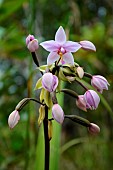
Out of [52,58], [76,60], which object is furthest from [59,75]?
[76,60]

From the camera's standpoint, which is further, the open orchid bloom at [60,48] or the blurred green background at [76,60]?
the blurred green background at [76,60]

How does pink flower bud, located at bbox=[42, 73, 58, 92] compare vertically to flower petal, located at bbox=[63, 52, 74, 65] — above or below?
below

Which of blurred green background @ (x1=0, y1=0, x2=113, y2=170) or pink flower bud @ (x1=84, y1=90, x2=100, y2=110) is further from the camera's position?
blurred green background @ (x1=0, y1=0, x2=113, y2=170)

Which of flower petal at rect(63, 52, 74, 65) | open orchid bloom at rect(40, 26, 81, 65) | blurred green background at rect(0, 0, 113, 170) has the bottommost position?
flower petal at rect(63, 52, 74, 65)

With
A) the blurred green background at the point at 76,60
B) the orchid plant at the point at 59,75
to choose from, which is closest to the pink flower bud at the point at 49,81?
the orchid plant at the point at 59,75

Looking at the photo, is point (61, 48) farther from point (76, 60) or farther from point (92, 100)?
point (76, 60)

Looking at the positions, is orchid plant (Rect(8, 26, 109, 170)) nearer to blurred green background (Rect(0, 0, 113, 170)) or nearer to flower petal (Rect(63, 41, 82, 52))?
flower petal (Rect(63, 41, 82, 52))

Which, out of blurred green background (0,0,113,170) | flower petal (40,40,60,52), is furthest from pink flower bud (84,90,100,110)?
blurred green background (0,0,113,170)

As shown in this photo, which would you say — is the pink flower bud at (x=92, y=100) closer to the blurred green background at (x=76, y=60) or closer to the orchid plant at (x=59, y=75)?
→ the orchid plant at (x=59, y=75)

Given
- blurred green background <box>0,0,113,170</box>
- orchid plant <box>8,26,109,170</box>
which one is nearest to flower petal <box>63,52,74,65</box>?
orchid plant <box>8,26,109,170</box>

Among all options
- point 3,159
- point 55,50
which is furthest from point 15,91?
point 55,50
